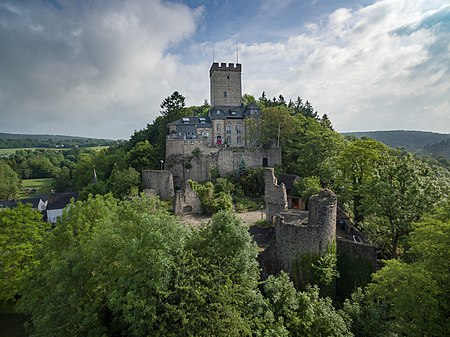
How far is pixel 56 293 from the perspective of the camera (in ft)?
30.0

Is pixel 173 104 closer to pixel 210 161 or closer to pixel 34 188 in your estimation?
pixel 210 161

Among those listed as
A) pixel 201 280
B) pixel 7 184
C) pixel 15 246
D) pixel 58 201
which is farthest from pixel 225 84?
pixel 7 184

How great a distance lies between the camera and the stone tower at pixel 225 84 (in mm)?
44312

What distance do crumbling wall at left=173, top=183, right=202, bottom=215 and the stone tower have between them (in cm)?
2247

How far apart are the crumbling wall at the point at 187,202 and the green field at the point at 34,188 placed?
44.5 metres

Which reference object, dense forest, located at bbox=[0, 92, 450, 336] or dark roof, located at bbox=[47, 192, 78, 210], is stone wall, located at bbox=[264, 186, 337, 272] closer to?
dense forest, located at bbox=[0, 92, 450, 336]

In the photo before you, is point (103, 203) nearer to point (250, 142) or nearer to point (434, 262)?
point (434, 262)

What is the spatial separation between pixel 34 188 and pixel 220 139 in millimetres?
54272

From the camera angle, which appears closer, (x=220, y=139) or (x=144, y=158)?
(x=144, y=158)

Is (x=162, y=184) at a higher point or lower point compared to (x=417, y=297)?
higher

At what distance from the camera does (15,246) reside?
1391cm

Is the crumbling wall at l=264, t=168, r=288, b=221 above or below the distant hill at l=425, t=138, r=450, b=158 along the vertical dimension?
below

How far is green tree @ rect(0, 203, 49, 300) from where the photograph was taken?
13773 mm

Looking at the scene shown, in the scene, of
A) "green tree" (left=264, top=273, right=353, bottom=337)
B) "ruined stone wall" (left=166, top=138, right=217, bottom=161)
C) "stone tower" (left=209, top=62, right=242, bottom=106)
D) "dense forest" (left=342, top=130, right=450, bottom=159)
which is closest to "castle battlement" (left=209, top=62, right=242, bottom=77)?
"stone tower" (left=209, top=62, right=242, bottom=106)
